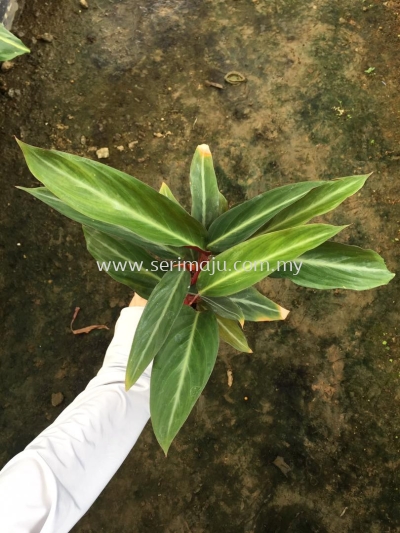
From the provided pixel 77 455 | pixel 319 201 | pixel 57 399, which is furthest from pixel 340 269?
pixel 57 399

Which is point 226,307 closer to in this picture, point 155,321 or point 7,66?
point 155,321

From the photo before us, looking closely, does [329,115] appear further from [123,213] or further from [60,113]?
[123,213]

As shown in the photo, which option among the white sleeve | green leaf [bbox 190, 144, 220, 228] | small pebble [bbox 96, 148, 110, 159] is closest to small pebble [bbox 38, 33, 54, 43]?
small pebble [bbox 96, 148, 110, 159]

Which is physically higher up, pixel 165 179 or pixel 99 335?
pixel 165 179

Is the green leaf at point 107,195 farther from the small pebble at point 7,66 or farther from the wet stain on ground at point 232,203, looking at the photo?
the small pebble at point 7,66

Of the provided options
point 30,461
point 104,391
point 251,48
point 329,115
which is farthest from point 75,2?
point 30,461

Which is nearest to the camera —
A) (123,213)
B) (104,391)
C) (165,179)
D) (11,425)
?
(123,213)

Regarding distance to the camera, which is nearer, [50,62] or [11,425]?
[11,425]

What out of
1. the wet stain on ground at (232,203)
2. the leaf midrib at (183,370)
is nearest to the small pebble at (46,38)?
the wet stain on ground at (232,203)
